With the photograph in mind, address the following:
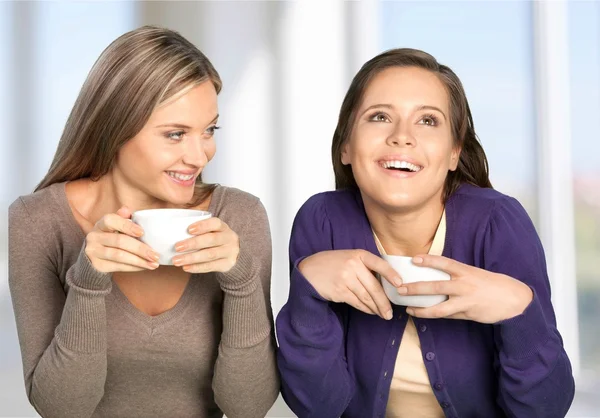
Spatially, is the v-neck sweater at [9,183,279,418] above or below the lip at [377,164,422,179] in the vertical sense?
below

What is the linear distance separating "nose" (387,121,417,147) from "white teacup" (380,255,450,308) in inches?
12.2

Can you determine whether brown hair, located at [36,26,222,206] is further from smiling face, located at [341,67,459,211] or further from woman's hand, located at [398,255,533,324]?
woman's hand, located at [398,255,533,324]

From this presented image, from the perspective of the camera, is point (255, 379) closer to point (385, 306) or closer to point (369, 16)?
point (385, 306)

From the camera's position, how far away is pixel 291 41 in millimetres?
3986

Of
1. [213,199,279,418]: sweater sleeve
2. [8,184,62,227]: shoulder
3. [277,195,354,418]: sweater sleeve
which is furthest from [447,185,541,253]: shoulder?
[8,184,62,227]: shoulder

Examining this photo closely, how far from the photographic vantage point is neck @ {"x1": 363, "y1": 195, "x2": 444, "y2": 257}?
168 cm

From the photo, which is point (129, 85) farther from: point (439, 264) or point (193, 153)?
point (439, 264)

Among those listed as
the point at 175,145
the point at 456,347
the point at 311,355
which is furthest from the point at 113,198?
the point at 456,347

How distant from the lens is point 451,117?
1696mm

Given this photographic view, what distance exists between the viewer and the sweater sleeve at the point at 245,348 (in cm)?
152

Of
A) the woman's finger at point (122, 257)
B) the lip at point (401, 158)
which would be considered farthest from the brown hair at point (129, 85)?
the lip at point (401, 158)

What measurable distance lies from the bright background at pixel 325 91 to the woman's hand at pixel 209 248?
7.87ft

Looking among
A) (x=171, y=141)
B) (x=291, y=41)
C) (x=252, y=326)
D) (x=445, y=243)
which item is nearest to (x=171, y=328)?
(x=252, y=326)

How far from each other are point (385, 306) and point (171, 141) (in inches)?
23.2
